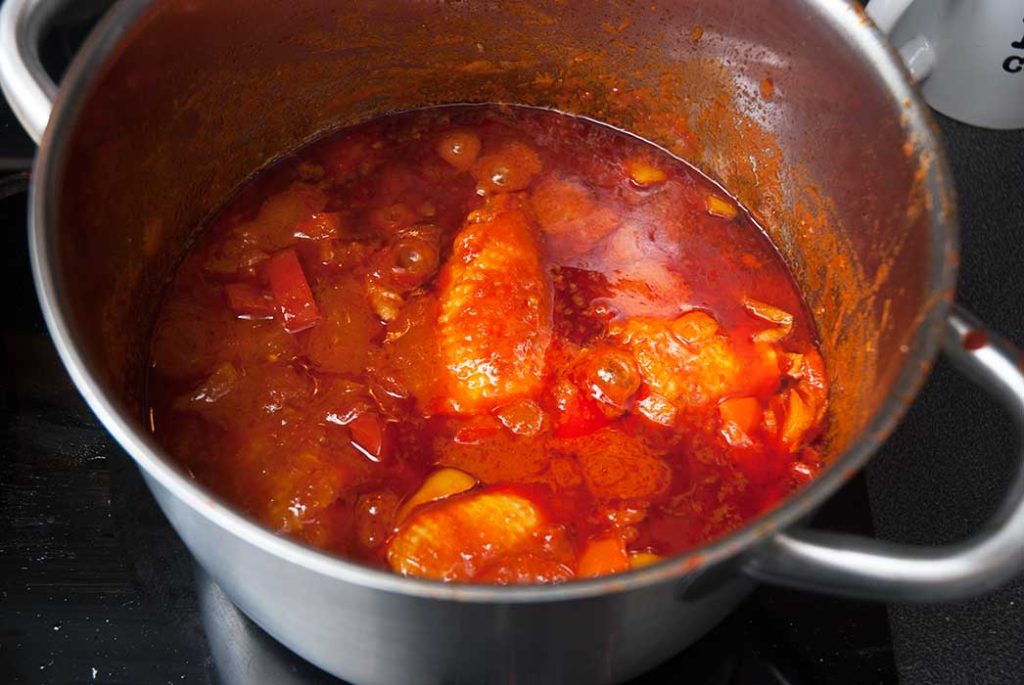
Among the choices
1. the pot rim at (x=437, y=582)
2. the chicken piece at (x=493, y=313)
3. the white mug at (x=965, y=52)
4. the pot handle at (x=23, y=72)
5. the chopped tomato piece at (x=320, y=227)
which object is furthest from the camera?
the white mug at (x=965, y=52)

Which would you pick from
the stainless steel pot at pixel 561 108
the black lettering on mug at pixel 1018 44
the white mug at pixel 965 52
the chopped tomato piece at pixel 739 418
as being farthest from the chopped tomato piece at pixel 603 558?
the black lettering on mug at pixel 1018 44

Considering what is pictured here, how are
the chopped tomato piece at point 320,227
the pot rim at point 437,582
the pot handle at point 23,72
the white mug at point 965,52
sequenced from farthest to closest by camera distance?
the white mug at point 965,52, the chopped tomato piece at point 320,227, the pot handle at point 23,72, the pot rim at point 437,582

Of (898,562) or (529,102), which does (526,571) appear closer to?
(898,562)

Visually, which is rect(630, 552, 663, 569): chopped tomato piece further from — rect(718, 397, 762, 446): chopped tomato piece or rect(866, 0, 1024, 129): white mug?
rect(866, 0, 1024, 129): white mug

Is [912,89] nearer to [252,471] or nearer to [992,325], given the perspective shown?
[992,325]

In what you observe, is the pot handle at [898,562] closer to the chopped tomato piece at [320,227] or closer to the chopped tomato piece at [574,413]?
the chopped tomato piece at [574,413]
